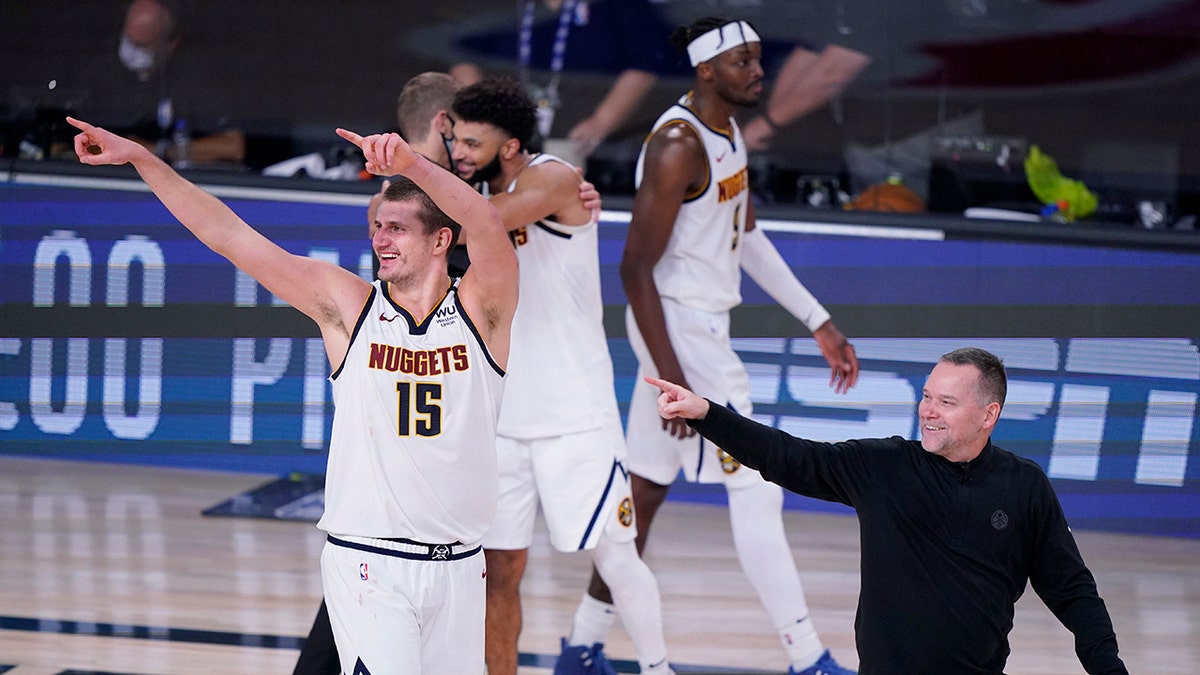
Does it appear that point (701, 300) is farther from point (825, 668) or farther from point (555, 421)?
point (825, 668)

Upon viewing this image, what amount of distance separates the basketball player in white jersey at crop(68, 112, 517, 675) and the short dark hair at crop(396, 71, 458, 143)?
110 centimetres

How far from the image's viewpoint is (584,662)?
5250 mm

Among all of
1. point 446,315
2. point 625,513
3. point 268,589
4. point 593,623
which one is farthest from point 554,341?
point 268,589

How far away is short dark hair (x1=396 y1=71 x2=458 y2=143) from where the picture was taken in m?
4.88

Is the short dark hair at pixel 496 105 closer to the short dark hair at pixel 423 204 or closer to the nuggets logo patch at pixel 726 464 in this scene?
the short dark hair at pixel 423 204

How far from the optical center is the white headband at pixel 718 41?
5.59 metres

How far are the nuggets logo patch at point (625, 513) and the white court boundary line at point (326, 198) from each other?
108 inches

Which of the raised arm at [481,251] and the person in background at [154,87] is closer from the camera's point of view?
the raised arm at [481,251]

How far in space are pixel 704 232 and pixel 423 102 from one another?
1.21 meters

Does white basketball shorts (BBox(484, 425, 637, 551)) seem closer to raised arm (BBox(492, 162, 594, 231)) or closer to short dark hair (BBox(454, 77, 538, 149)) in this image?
raised arm (BBox(492, 162, 594, 231))

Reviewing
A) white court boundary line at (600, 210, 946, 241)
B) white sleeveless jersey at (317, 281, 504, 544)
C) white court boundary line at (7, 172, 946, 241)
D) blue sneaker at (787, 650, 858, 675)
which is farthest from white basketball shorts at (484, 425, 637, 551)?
white court boundary line at (600, 210, 946, 241)

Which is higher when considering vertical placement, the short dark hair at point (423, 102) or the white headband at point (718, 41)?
the white headband at point (718, 41)

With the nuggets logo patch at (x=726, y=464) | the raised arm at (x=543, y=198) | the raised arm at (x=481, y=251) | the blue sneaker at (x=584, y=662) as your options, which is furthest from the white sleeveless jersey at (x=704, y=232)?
the raised arm at (x=481, y=251)

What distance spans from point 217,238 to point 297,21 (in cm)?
576
